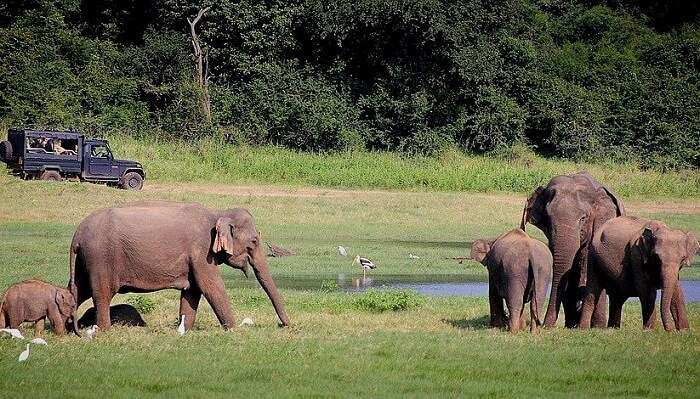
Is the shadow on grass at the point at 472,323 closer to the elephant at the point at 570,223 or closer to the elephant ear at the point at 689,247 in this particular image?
the elephant at the point at 570,223

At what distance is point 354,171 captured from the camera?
43.1m

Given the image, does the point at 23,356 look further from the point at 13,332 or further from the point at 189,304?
the point at 189,304

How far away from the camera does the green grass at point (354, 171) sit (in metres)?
42.2

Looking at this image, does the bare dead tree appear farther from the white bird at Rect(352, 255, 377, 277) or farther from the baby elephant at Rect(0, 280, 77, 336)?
the baby elephant at Rect(0, 280, 77, 336)

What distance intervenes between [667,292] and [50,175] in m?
26.9

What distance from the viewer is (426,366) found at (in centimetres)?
1405

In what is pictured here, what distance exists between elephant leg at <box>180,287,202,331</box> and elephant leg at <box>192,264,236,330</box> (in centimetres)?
34

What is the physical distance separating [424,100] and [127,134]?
12.3 metres

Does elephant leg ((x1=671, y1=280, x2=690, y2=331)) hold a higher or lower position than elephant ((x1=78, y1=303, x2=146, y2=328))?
higher

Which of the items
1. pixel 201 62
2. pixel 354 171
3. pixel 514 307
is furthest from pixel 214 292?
pixel 201 62

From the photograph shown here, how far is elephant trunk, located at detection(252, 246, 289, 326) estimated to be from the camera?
56.1 ft

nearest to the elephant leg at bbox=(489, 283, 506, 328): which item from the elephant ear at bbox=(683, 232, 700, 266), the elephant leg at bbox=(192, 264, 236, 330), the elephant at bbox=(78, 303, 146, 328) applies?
the elephant ear at bbox=(683, 232, 700, 266)

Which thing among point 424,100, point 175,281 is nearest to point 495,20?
point 424,100

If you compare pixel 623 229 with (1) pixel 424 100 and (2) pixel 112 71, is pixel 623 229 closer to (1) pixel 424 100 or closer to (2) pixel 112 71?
(1) pixel 424 100
